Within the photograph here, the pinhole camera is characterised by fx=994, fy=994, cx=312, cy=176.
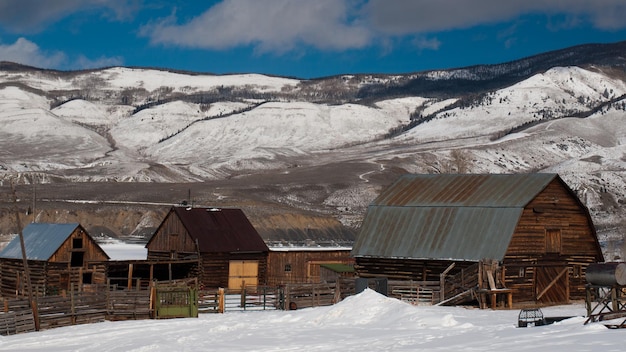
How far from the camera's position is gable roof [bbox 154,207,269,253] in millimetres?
55500

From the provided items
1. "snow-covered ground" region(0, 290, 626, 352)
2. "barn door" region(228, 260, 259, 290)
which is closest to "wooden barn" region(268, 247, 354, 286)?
"barn door" region(228, 260, 259, 290)

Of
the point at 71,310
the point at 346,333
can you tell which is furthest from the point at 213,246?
the point at 346,333

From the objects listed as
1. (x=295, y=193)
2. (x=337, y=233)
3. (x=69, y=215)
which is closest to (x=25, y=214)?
(x=69, y=215)

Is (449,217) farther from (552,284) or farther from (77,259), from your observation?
(77,259)

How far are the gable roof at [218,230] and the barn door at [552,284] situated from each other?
62.4 ft

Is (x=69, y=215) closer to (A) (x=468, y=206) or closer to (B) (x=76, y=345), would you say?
(A) (x=468, y=206)

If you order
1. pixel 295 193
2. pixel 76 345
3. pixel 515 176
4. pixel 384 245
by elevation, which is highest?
pixel 295 193

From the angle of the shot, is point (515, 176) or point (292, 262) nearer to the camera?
point (515, 176)

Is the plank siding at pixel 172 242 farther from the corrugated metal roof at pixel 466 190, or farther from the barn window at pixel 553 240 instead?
the barn window at pixel 553 240

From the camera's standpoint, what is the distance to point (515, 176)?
148ft

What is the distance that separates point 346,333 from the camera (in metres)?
30.6

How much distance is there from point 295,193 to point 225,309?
112979 millimetres

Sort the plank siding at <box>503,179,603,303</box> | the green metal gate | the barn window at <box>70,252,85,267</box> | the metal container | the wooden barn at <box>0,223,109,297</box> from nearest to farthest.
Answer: the metal container → the green metal gate → the plank siding at <box>503,179,603,303</box> → the wooden barn at <box>0,223,109,297</box> → the barn window at <box>70,252,85,267</box>

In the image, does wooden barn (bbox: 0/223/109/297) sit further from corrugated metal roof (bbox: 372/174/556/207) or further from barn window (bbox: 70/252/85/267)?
corrugated metal roof (bbox: 372/174/556/207)
